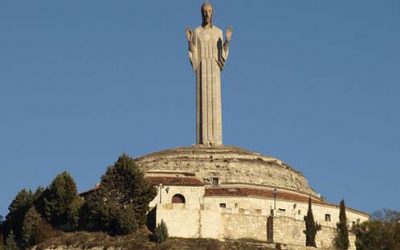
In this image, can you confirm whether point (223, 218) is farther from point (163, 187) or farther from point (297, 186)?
point (297, 186)

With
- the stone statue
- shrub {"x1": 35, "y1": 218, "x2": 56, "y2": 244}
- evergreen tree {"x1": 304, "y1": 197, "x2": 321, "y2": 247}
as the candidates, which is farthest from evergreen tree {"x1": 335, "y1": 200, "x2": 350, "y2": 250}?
shrub {"x1": 35, "y1": 218, "x2": 56, "y2": 244}

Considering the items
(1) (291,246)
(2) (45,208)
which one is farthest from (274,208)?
(2) (45,208)

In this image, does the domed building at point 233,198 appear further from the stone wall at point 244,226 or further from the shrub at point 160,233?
the shrub at point 160,233

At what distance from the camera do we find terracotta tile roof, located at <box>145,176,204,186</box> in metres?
87.4

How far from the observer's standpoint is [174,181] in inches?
3469

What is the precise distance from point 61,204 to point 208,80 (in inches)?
728

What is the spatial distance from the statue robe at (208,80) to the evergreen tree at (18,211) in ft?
47.9

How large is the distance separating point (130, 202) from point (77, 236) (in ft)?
14.1

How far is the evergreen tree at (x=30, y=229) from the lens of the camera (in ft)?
284

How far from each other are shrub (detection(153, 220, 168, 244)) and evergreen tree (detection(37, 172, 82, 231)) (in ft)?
22.8

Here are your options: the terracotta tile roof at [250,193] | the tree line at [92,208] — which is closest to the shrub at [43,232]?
the tree line at [92,208]

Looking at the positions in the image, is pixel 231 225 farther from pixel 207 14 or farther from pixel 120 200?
pixel 207 14

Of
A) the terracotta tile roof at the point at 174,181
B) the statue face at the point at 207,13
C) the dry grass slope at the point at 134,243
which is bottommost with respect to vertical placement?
the dry grass slope at the point at 134,243

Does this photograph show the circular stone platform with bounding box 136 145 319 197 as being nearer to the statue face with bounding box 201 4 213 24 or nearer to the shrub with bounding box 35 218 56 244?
the shrub with bounding box 35 218 56 244
